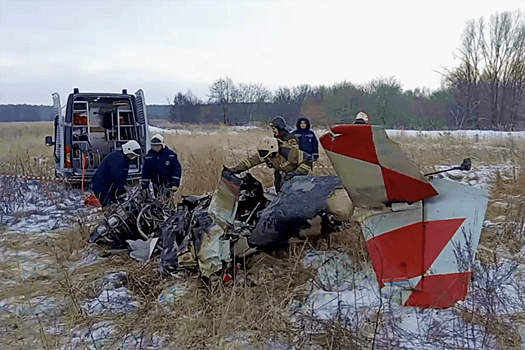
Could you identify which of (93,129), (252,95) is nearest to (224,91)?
(252,95)

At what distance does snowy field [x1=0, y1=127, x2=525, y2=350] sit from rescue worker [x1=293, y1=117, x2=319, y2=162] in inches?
154

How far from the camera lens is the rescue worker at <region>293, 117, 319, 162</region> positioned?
8.34 m

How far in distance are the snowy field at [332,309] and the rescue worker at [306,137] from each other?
3.91 meters

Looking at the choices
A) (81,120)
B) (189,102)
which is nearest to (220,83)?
(189,102)

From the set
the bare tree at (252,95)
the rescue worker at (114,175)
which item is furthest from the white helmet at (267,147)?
the bare tree at (252,95)

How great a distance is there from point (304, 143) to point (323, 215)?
4702mm

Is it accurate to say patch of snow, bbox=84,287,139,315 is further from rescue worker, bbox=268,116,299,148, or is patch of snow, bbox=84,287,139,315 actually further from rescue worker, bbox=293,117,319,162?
rescue worker, bbox=293,117,319,162

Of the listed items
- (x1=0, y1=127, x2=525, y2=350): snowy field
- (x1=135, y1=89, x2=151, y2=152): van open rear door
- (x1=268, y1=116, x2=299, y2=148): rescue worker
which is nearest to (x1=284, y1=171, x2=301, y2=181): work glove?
(x1=268, y1=116, x2=299, y2=148): rescue worker

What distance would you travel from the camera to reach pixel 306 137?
839 cm

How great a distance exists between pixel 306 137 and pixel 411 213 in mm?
5469

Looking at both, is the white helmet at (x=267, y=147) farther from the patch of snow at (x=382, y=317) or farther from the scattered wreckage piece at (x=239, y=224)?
the patch of snow at (x=382, y=317)

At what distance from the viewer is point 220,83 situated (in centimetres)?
4503

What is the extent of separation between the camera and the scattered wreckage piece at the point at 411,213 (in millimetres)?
2895

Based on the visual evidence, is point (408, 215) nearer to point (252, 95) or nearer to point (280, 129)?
point (280, 129)
